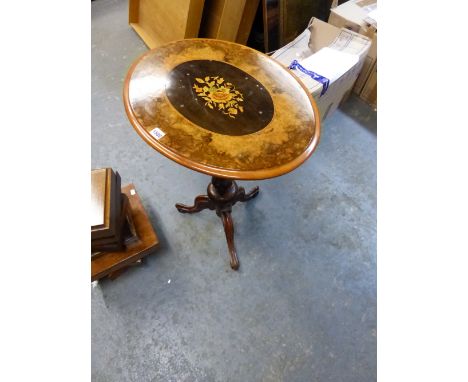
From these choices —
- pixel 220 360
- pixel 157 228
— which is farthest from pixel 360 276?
pixel 157 228

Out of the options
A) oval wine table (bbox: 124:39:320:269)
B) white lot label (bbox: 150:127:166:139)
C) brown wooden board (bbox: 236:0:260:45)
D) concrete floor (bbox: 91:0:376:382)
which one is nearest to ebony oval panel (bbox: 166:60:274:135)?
oval wine table (bbox: 124:39:320:269)

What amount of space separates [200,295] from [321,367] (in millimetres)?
644

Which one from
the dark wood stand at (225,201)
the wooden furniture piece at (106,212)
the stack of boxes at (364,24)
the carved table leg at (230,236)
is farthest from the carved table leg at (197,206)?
the stack of boxes at (364,24)

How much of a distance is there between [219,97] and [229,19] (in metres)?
1.20

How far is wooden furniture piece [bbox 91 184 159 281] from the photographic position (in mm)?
1369

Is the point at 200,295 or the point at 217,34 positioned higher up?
the point at 217,34

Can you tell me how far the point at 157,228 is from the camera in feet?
5.55

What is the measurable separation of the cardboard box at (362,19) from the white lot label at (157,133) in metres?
1.97

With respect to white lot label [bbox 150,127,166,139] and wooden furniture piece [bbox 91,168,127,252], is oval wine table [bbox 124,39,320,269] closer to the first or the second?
white lot label [bbox 150,127,166,139]

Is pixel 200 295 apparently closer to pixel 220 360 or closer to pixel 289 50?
pixel 220 360

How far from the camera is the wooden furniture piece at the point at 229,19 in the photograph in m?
2.06

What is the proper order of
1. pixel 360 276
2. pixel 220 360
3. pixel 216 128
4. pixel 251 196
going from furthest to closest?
pixel 251 196, pixel 360 276, pixel 220 360, pixel 216 128

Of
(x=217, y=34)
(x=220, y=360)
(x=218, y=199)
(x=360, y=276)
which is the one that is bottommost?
(x=220, y=360)

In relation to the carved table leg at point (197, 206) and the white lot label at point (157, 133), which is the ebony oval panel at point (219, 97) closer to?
the white lot label at point (157, 133)
